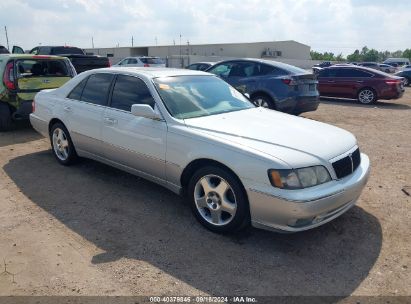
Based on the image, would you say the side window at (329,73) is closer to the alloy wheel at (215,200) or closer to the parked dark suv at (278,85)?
the parked dark suv at (278,85)

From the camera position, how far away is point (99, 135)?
4.89 metres

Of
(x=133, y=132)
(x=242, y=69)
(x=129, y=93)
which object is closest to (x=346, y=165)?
(x=133, y=132)

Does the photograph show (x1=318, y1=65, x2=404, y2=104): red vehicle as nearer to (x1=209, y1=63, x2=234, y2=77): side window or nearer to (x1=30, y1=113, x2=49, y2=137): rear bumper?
(x1=209, y1=63, x2=234, y2=77): side window

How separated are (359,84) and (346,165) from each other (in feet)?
37.2

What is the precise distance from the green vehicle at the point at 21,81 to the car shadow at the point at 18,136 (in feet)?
0.65

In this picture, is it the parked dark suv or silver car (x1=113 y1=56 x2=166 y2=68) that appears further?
silver car (x1=113 y1=56 x2=166 y2=68)

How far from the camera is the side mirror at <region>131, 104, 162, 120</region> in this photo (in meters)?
4.03

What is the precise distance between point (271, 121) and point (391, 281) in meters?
2.02

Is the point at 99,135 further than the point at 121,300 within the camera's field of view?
Yes

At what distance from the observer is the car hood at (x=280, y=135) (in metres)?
3.40

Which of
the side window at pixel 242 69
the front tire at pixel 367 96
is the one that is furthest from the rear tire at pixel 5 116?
the front tire at pixel 367 96

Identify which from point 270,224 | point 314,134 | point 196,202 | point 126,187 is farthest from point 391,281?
point 126,187

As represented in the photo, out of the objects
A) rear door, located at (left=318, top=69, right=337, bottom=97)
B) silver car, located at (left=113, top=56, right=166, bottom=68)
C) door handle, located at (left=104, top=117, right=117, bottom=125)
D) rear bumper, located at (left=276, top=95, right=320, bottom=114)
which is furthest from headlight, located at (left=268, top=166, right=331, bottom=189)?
silver car, located at (left=113, top=56, right=166, bottom=68)

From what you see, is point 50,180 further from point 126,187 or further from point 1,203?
point 126,187
